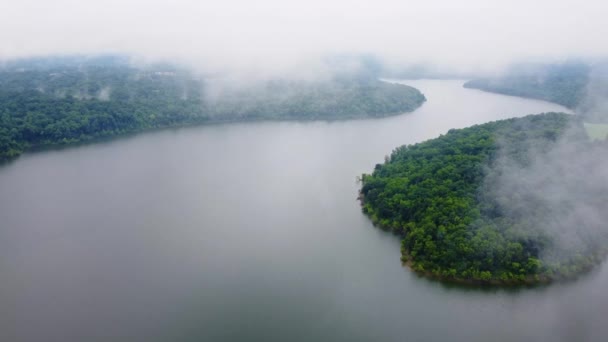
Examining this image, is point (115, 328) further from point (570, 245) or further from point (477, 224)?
point (570, 245)

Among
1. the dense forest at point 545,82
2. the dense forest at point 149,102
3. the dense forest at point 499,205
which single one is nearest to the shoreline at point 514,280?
the dense forest at point 499,205

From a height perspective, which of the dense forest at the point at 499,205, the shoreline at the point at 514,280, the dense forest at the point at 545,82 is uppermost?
the dense forest at the point at 545,82

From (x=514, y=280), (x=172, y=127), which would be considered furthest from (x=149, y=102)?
(x=514, y=280)

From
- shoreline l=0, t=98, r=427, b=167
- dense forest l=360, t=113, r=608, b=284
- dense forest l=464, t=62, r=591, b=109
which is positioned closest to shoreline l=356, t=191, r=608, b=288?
dense forest l=360, t=113, r=608, b=284

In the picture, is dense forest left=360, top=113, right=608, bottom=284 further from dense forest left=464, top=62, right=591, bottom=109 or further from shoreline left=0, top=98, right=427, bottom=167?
dense forest left=464, top=62, right=591, bottom=109

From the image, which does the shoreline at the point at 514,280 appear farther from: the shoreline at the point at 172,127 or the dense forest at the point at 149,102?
the dense forest at the point at 149,102

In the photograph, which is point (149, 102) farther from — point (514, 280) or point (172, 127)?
point (514, 280)
